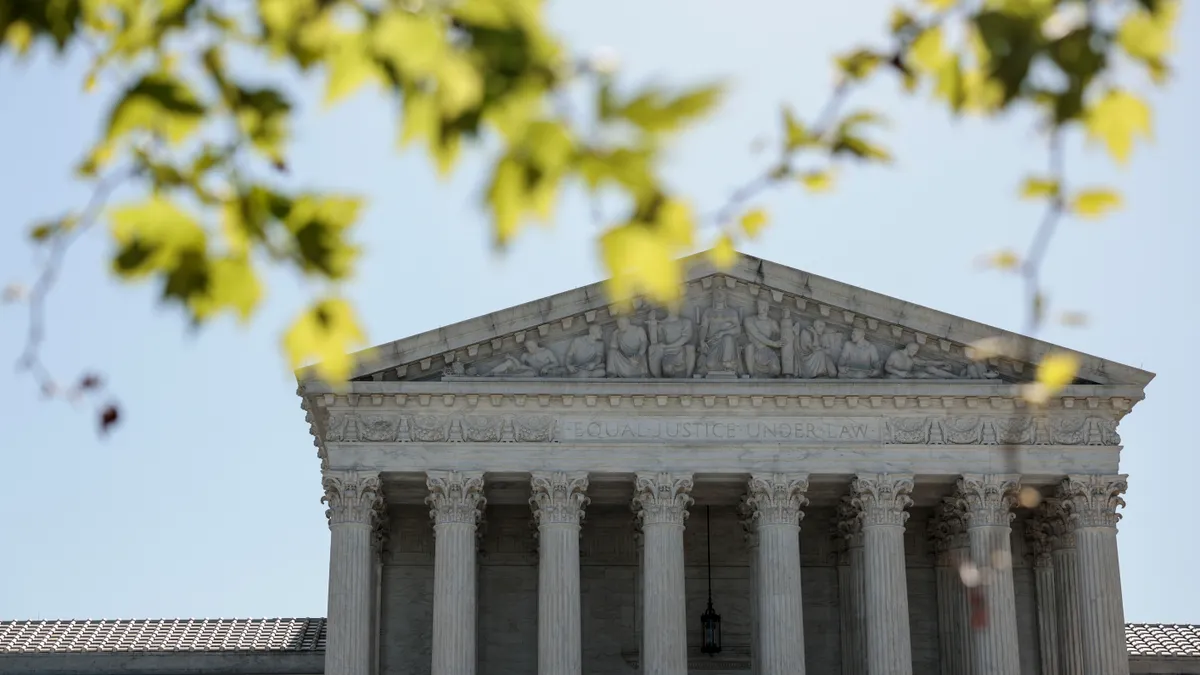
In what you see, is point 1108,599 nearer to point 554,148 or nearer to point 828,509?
point 828,509

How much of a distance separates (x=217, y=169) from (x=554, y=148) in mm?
2048

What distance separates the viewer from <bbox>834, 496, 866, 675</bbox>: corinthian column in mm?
51031

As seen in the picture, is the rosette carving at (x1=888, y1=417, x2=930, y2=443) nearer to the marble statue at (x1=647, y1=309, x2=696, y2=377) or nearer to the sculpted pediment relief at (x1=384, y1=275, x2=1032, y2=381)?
the sculpted pediment relief at (x1=384, y1=275, x2=1032, y2=381)

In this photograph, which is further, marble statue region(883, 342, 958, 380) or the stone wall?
the stone wall

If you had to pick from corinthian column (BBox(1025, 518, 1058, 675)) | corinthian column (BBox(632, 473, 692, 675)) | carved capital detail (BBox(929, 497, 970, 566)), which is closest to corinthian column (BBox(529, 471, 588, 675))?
corinthian column (BBox(632, 473, 692, 675))

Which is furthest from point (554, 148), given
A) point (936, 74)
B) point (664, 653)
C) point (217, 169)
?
point (664, 653)

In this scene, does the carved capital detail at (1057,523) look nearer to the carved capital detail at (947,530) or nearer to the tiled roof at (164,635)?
the carved capital detail at (947,530)

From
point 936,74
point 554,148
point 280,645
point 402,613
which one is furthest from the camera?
point 280,645

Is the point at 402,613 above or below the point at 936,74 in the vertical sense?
above

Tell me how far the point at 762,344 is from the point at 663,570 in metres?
6.66

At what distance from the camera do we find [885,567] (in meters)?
49.1

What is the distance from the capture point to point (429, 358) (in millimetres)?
49938

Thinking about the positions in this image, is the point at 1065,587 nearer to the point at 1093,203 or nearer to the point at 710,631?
the point at 710,631

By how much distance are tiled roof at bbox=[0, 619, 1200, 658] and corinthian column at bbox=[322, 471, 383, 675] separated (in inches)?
418
